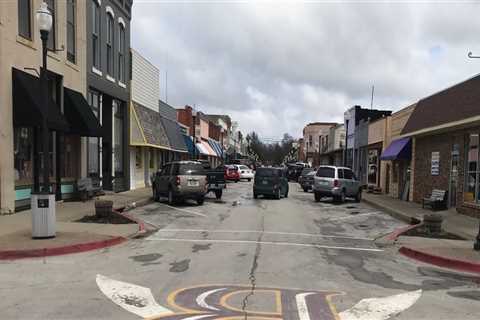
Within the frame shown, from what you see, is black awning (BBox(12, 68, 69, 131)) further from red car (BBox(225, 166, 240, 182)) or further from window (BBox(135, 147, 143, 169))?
red car (BBox(225, 166, 240, 182))

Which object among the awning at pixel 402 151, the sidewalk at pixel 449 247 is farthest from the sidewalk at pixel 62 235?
the awning at pixel 402 151

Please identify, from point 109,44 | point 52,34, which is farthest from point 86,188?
point 109,44

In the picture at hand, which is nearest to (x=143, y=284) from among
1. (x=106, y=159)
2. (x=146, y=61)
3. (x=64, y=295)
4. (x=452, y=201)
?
(x=64, y=295)

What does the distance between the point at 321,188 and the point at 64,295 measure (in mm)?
20301

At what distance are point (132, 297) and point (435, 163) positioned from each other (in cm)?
1841

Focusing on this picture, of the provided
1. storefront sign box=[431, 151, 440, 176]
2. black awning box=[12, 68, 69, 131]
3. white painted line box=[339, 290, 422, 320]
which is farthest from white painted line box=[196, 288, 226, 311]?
storefront sign box=[431, 151, 440, 176]

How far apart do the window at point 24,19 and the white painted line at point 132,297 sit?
11.0 meters

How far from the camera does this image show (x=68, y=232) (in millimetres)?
12078

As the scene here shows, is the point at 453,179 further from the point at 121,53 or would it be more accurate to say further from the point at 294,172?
the point at 294,172

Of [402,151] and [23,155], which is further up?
[402,151]

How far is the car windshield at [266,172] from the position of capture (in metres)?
26.5

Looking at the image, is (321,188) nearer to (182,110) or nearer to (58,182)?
(58,182)

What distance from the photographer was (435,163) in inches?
864

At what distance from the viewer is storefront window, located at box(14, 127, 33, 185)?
15.7 m
